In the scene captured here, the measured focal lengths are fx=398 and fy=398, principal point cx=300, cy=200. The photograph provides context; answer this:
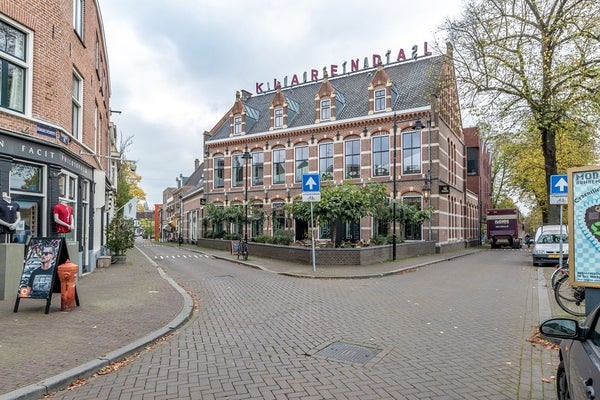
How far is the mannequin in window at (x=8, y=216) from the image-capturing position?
8.54 meters

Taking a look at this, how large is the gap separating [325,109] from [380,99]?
4622 millimetres

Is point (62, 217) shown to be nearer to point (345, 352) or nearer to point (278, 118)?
point (345, 352)

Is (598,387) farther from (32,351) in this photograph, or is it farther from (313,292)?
(313,292)

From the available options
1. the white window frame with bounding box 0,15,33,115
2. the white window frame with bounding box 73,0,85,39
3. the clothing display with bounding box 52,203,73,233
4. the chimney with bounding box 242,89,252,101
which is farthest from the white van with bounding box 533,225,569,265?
the chimney with bounding box 242,89,252,101

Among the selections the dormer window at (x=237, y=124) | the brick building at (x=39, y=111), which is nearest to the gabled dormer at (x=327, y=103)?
the dormer window at (x=237, y=124)

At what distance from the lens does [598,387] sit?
6.97ft

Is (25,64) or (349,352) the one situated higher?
(25,64)

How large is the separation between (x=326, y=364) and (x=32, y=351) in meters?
3.83

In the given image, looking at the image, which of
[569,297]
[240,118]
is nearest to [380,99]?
[240,118]

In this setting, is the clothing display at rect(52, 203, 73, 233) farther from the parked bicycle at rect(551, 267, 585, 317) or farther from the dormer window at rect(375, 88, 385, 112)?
the dormer window at rect(375, 88, 385, 112)

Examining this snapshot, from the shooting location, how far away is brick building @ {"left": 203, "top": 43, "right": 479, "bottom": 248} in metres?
26.8

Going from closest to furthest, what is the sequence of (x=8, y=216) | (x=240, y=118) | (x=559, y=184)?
(x=8, y=216)
(x=559, y=184)
(x=240, y=118)

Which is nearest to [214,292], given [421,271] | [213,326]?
[213,326]

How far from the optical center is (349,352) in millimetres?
5500
